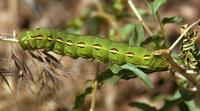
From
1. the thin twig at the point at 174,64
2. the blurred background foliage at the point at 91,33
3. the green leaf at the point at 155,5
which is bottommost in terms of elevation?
the blurred background foliage at the point at 91,33

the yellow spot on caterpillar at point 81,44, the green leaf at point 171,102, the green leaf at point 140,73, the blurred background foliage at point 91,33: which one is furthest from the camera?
the blurred background foliage at point 91,33

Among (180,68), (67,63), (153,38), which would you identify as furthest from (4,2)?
(180,68)

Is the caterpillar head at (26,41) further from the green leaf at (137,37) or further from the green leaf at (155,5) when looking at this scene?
the green leaf at (155,5)

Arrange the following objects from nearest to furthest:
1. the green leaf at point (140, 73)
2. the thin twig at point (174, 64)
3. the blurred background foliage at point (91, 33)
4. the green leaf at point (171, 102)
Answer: the thin twig at point (174, 64) < the green leaf at point (140, 73) < the green leaf at point (171, 102) < the blurred background foliage at point (91, 33)

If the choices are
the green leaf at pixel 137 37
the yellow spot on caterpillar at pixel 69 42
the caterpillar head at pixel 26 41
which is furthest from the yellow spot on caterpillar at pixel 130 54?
the caterpillar head at pixel 26 41

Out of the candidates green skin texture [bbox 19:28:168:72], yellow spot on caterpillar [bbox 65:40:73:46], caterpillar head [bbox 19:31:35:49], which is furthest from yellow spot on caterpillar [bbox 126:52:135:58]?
caterpillar head [bbox 19:31:35:49]

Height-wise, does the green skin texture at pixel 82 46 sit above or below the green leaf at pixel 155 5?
below

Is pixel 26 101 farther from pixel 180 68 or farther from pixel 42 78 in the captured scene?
pixel 180 68
